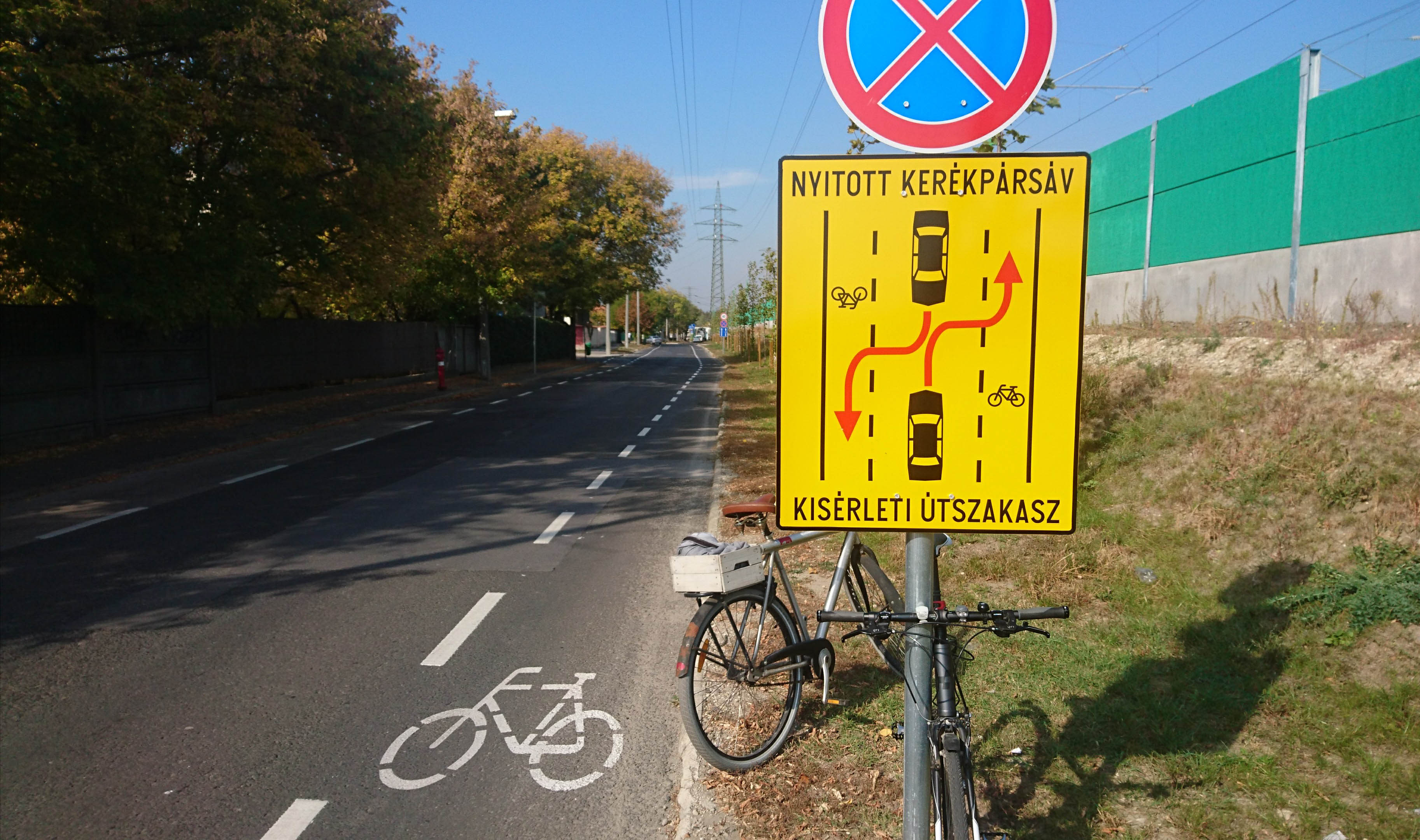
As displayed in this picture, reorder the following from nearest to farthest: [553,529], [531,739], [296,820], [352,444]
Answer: [296,820], [531,739], [553,529], [352,444]

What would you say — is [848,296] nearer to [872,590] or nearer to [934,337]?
[934,337]

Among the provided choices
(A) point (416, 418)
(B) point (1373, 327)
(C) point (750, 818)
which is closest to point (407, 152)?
(A) point (416, 418)

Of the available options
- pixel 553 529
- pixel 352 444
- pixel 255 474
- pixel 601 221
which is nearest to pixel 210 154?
pixel 352 444

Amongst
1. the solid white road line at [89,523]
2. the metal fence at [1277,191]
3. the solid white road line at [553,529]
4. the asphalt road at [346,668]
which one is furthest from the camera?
the metal fence at [1277,191]

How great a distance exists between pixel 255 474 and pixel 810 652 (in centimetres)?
1059

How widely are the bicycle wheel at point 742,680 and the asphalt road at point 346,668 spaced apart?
273mm

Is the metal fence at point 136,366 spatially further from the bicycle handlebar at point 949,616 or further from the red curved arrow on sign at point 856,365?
the red curved arrow on sign at point 856,365

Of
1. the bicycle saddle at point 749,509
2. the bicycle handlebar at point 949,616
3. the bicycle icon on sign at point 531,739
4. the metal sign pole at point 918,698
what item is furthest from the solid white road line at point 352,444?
the metal sign pole at point 918,698

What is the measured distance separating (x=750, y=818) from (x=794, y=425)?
1988 millimetres

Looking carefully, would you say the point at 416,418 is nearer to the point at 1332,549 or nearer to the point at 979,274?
the point at 1332,549

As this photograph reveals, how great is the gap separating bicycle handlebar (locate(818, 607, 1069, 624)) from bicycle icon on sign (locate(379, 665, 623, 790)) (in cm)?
202

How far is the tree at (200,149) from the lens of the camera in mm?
12078

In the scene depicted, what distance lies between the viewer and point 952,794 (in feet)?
8.27

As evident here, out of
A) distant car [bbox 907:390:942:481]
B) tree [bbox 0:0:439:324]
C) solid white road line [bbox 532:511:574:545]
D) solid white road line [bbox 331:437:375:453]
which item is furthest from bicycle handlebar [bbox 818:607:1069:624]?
solid white road line [bbox 331:437:375:453]
